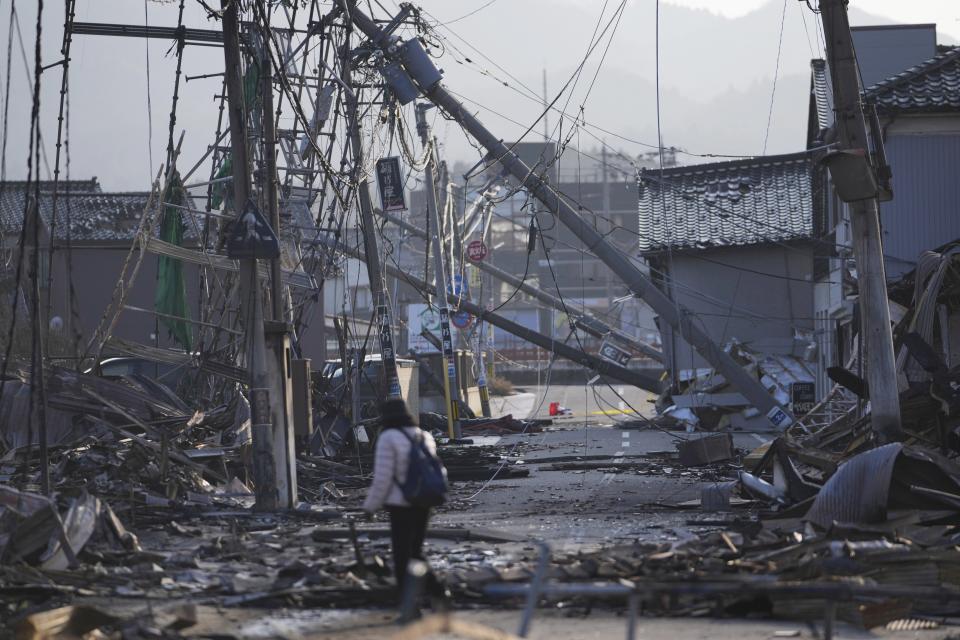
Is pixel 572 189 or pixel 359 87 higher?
pixel 572 189

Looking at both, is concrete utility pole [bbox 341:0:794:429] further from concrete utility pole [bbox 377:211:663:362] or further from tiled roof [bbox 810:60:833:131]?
concrete utility pole [bbox 377:211:663:362]

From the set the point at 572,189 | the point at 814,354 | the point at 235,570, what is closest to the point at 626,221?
the point at 572,189

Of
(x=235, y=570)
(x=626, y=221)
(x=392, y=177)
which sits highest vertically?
(x=626, y=221)

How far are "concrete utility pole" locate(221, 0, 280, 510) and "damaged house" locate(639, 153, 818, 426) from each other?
24.9 metres

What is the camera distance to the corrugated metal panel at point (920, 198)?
84.1ft

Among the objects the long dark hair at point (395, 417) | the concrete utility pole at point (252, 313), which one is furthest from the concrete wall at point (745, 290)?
the long dark hair at point (395, 417)

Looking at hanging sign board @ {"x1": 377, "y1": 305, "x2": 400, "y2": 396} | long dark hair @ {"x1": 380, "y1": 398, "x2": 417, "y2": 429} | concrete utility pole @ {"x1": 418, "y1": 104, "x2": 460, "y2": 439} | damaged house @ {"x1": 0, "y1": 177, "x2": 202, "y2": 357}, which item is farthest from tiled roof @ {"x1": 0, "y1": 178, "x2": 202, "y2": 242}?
long dark hair @ {"x1": 380, "y1": 398, "x2": 417, "y2": 429}

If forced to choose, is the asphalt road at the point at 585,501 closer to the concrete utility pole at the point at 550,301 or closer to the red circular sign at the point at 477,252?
the concrete utility pole at the point at 550,301

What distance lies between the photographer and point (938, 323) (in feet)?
69.8

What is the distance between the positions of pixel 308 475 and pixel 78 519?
8606mm

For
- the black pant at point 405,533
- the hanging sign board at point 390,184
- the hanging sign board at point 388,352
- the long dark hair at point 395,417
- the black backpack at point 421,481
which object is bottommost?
the black pant at point 405,533

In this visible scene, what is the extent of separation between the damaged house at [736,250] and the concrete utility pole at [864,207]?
22.2 m

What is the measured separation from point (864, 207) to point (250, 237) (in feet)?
25.2

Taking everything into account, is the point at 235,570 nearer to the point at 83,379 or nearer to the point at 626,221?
the point at 83,379
